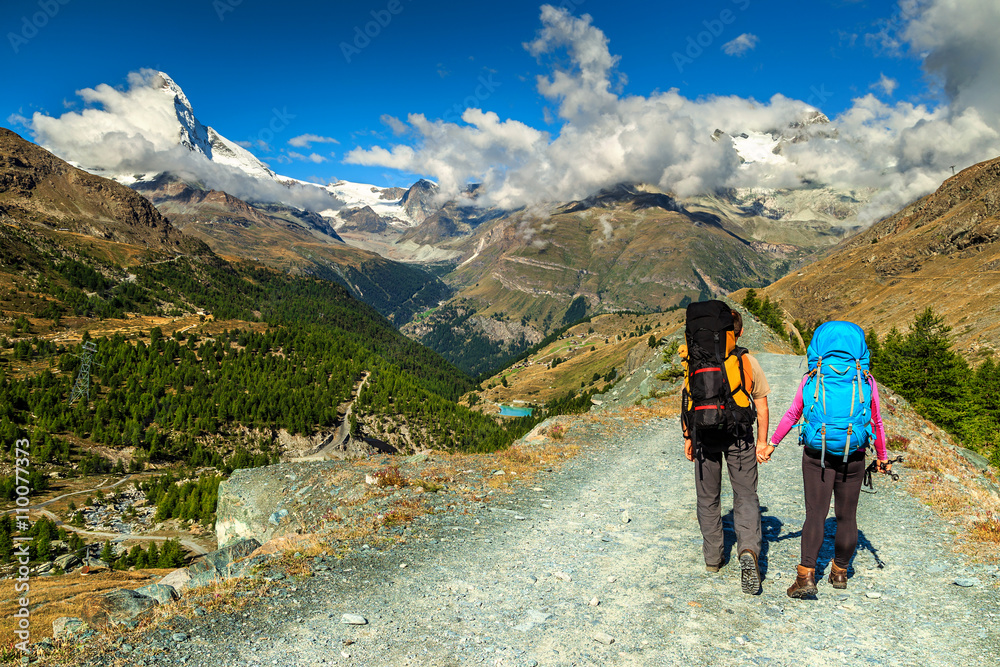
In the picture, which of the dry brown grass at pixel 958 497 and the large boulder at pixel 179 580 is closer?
the large boulder at pixel 179 580

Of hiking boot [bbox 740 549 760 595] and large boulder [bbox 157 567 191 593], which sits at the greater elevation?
hiking boot [bbox 740 549 760 595]

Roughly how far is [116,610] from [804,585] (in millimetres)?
11877

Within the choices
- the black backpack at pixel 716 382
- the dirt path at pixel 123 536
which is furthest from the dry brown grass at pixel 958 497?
the dirt path at pixel 123 536

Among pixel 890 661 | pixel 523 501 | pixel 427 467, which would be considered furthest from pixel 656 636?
pixel 427 467

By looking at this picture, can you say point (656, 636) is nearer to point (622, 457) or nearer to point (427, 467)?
point (427, 467)

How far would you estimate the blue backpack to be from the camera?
8531 mm

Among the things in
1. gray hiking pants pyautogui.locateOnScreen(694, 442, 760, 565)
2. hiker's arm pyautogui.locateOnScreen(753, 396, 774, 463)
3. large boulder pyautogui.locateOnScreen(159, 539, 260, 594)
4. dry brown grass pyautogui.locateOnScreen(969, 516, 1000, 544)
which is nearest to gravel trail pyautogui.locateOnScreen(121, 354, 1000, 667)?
dry brown grass pyautogui.locateOnScreen(969, 516, 1000, 544)

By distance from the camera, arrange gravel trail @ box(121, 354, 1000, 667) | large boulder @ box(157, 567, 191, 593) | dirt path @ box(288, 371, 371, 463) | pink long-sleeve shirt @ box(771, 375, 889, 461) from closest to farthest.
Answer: gravel trail @ box(121, 354, 1000, 667), pink long-sleeve shirt @ box(771, 375, 889, 461), large boulder @ box(157, 567, 191, 593), dirt path @ box(288, 371, 371, 463)

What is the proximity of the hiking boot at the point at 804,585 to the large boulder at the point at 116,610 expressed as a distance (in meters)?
11.2

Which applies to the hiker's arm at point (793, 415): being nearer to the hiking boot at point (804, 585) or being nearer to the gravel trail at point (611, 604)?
the hiking boot at point (804, 585)

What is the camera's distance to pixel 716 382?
9.24 m

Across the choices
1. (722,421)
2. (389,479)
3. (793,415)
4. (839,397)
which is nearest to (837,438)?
(839,397)

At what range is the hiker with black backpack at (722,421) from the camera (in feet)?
30.4

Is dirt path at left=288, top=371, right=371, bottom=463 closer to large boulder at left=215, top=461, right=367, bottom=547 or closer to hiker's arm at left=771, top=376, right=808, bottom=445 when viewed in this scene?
large boulder at left=215, top=461, right=367, bottom=547
